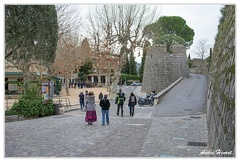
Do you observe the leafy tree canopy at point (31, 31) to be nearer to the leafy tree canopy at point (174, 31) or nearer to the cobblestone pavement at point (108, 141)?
the cobblestone pavement at point (108, 141)

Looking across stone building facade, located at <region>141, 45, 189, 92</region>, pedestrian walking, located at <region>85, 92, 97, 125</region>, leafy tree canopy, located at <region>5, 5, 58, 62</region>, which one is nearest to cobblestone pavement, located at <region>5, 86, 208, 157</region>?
pedestrian walking, located at <region>85, 92, 97, 125</region>

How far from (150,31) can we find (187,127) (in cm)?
2277

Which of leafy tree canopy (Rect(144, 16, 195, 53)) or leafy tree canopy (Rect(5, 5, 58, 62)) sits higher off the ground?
leafy tree canopy (Rect(144, 16, 195, 53))

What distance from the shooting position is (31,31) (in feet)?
31.2

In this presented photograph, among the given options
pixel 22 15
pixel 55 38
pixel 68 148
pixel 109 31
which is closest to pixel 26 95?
pixel 55 38

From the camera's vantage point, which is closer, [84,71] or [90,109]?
[90,109]

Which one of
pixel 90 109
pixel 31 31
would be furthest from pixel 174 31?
pixel 31 31

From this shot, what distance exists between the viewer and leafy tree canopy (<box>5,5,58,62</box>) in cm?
885

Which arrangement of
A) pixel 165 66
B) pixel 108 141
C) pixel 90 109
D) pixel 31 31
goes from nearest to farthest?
pixel 108 141 → pixel 31 31 → pixel 90 109 → pixel 165 66

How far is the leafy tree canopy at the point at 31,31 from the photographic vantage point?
29.0ft

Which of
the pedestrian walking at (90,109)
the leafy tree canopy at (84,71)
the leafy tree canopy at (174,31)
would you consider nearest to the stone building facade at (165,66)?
the leafy tree canopy at (174,31)

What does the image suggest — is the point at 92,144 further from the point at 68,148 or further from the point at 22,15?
the point at 22,15

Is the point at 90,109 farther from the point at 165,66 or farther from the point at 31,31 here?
the point at 165,66

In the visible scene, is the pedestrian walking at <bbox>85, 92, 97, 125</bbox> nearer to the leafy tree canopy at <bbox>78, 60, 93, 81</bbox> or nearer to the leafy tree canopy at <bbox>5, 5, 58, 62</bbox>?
the leafy tree canopy at <bbox>5, 5, 58, 62</bbox>
